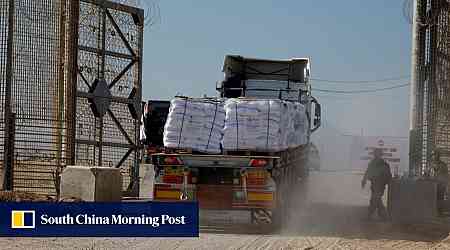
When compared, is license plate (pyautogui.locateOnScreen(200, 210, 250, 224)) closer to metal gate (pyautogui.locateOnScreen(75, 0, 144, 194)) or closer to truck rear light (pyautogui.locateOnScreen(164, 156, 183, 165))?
truck rear light (pyautogui.locateOnScreen(164, 156, 183, 165))

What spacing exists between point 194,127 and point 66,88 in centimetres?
435

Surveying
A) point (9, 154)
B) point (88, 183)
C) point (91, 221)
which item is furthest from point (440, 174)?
point (9, 154)

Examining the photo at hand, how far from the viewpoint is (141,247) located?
11281 millimetres

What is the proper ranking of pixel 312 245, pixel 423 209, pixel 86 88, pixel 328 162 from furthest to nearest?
pixel 328 162 < pixel 86 88 < pixel 423 209 < pixel 312 245

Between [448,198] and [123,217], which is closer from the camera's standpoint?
[123,217]

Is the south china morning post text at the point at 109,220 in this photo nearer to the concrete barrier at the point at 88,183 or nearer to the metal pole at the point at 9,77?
the concrete barrier at the point at 88,183

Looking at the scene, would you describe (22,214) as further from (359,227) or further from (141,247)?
(359,227)

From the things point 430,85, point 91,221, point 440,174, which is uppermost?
point 430,85

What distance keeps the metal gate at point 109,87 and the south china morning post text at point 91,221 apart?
19.7 ft

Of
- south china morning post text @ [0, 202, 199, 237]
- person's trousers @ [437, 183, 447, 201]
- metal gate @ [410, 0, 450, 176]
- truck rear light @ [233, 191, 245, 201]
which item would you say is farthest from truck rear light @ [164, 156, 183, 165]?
metal gate @ [410, 0, 450, 176]

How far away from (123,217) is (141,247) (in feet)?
5.53

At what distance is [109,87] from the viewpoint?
19.9 m

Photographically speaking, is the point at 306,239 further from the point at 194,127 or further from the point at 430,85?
the point at 430,85

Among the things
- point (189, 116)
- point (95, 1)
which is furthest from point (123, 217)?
point (95, 1)
